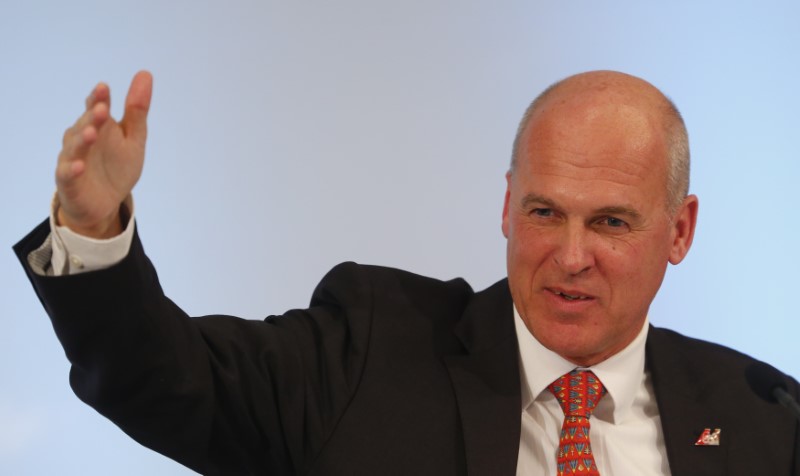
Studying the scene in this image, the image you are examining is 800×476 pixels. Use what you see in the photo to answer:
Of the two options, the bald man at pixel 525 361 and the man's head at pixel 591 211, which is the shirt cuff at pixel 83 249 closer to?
the bald man at pixel 525 361

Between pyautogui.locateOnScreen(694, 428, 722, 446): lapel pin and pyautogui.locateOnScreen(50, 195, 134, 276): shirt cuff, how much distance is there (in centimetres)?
134

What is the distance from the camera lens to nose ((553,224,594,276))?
230 cm

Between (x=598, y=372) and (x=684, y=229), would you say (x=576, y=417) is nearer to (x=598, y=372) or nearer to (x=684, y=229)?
(x=598, y=372)

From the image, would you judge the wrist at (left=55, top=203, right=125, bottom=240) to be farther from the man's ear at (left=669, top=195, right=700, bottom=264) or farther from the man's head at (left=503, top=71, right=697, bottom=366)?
the man's ear at (left=669, top=195, right=700, bottom=264)

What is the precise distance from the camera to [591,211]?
→ 235 centimetres

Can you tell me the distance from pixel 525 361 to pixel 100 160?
1134 millimetres

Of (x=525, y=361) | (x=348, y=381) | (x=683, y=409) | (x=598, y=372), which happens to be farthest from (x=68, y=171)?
(x=683, y=409)

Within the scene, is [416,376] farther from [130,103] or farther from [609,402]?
[130,103]

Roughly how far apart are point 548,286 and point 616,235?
0.63 feet

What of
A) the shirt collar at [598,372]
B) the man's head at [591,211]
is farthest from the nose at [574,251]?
the shirt collar at [598,372]

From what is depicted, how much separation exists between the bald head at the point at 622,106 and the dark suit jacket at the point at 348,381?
1.33 ft

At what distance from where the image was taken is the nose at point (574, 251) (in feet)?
7.55

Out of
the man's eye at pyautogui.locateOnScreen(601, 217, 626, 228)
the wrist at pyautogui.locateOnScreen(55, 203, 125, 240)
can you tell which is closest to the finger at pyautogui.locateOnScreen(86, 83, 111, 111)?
the wrist at pyautogui.locateOnScreen(55, 203, 125, 240)

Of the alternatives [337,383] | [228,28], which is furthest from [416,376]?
[228,28]
